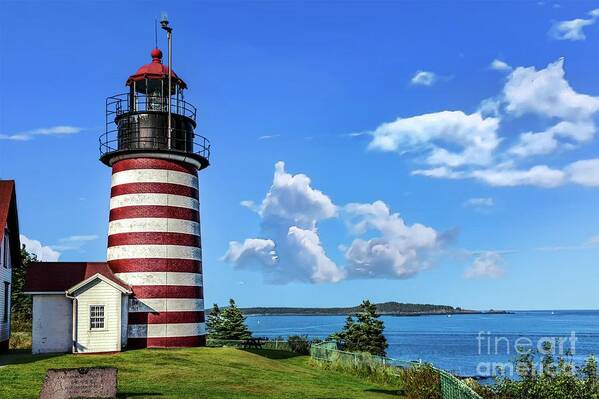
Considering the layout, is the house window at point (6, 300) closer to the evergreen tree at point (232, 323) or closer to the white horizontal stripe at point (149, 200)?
the white horizontal stripe at point (149, 200)

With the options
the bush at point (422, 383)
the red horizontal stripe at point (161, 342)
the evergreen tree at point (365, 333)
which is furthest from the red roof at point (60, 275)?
the evergreen tree at point (365, 333)

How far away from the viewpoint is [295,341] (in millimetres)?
43500

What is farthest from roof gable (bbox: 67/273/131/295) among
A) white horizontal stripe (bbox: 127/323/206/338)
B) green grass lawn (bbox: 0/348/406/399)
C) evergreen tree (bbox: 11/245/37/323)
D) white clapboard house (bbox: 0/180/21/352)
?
evergreen tree (bbox: 11/245/37/323)

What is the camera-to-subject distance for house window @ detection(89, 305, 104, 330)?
30641 millimetres

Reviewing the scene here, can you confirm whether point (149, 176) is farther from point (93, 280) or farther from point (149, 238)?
point (93, 280)

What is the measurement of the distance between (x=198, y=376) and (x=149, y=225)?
9832 mm

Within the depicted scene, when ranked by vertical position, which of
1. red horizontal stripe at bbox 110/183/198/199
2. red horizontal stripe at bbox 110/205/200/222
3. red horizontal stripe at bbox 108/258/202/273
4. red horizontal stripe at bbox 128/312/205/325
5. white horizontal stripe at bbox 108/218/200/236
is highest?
red horizontal stripe at bbox 110/183/198/199

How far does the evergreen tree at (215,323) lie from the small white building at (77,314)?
99.6ft

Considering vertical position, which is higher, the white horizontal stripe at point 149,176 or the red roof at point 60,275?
the white horizontal stripe at point 149,176

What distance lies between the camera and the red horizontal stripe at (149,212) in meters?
32.4

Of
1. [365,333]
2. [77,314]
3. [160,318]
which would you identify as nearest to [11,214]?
[77,314]

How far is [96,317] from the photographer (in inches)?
1211

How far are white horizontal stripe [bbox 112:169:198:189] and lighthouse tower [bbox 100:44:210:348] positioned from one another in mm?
49

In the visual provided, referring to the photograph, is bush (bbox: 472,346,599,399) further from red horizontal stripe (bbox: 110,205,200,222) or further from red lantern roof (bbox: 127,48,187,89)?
red lantern roof (bbox: 127,48,187,89)
